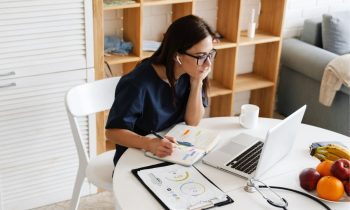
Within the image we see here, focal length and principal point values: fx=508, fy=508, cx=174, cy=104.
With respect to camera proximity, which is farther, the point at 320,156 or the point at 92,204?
the point at 92,204

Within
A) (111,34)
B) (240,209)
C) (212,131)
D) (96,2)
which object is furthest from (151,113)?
(111,34)

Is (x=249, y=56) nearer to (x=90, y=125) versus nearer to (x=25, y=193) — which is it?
(x=90, y=125)

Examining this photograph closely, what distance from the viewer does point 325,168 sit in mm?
1681

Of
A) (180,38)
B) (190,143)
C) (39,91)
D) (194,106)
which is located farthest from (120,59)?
(190,143)

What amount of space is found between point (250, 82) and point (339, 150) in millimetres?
1862

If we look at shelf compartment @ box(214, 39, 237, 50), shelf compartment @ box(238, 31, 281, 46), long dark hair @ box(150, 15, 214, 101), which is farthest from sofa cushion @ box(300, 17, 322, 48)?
long dark hair @ box(150, 15, 214, 101)

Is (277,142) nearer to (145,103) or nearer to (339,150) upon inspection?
(339,150)

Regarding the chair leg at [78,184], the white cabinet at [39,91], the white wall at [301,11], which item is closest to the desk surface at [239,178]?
the chair leg at [78,184]

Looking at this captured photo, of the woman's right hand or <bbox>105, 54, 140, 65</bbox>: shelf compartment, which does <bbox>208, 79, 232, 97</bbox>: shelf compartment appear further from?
the woman's right hand

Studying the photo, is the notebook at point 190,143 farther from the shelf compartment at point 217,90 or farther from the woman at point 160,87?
the shelf compartment at point 217,90

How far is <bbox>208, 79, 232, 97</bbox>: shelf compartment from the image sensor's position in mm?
3400

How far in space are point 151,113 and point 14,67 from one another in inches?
32.5

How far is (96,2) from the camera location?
2.55 metres

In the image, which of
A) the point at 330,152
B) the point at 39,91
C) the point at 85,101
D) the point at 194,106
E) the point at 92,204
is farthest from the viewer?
the point at 92,204
